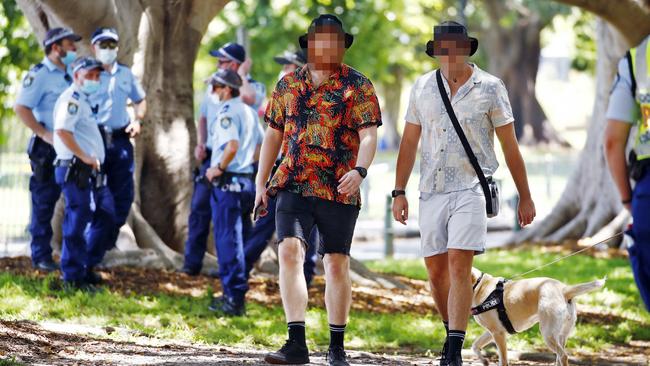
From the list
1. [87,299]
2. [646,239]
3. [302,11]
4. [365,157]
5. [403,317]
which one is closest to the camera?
[646,239]

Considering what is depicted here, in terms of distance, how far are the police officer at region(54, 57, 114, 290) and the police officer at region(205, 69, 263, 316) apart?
0.98 meters

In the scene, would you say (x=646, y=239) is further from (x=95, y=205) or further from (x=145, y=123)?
(x=145, y=123)

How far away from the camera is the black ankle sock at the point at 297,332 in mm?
7109

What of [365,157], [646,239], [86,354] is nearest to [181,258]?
[86,354]

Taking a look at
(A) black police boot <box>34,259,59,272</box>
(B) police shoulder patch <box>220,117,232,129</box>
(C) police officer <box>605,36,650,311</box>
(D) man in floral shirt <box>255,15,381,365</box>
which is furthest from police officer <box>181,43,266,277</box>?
(C) police officer <box>605,36,650,311</box>

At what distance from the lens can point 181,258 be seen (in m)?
12.0

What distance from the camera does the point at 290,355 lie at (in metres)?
7.08

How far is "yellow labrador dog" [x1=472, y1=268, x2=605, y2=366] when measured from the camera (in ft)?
24.7

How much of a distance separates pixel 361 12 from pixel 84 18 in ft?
61.6

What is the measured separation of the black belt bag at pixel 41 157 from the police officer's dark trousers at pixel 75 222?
995 mm

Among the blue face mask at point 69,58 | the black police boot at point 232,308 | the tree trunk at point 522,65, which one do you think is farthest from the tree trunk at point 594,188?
the tree trunk at point 522,65

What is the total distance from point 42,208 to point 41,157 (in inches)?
20.1

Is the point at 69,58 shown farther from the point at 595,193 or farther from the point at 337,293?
the point at 595,193

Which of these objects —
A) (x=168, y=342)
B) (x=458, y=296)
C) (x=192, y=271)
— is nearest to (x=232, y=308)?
(x=168, y=342)
